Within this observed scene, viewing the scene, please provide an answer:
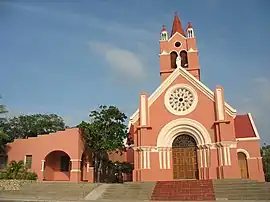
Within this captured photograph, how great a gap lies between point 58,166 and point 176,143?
1141 centimetres

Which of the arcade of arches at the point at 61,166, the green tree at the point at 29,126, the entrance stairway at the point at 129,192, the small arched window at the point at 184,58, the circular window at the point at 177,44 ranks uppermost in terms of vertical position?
the circular window at the point at 177,44

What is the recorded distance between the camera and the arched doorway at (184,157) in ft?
84.0

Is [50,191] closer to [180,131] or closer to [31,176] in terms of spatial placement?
[31,176]

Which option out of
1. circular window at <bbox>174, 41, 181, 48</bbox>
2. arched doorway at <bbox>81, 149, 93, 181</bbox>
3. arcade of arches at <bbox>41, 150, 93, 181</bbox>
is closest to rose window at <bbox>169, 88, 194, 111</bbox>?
circular window at <bbox>174, 41, 181, 48</bbox>

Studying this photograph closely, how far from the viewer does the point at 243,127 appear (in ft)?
100

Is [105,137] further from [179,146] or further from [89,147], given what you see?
[179,146]

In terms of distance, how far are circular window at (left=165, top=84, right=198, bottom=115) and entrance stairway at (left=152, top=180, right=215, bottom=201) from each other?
672cm

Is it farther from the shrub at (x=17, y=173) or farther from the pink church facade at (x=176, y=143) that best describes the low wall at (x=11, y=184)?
the pink church facade at (x=176, y=143)

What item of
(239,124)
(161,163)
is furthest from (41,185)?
(239,124)

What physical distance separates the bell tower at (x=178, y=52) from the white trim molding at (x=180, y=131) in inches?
285

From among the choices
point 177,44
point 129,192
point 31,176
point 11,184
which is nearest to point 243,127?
point 177,44

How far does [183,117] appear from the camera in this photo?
26.2 meters

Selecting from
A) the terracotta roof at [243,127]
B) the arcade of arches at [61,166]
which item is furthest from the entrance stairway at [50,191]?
the terracotta roof at [243,127]

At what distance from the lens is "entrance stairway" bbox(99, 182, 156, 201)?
762 inches
